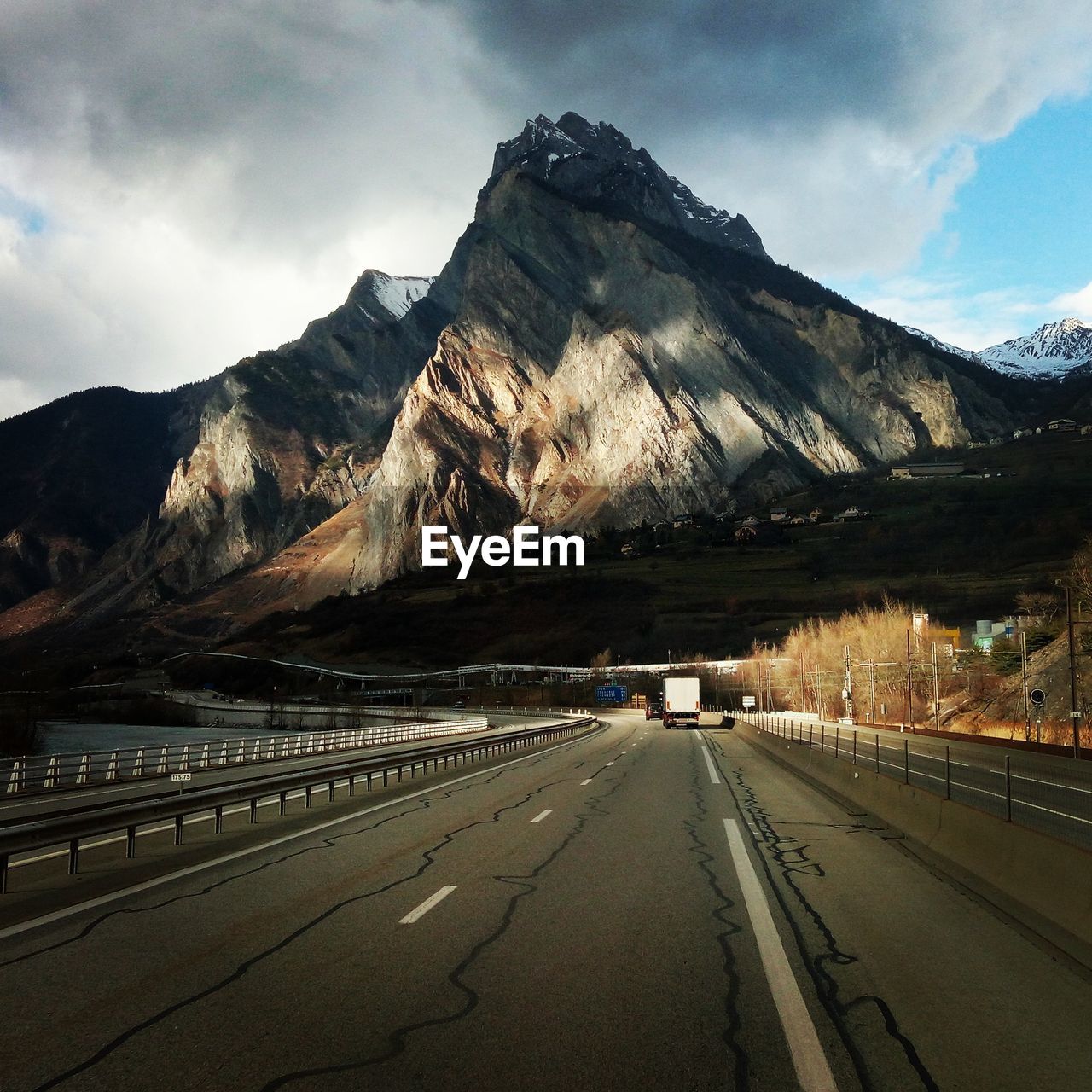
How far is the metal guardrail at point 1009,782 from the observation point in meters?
15.2

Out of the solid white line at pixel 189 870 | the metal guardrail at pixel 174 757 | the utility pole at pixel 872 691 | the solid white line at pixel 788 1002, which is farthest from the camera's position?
the utility pole at pixel 872 691

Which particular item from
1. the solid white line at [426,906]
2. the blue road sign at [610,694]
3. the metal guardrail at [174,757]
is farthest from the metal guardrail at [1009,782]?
the blue road sign at [610,694]

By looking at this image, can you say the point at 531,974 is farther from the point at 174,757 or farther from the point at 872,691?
the point at 872,691

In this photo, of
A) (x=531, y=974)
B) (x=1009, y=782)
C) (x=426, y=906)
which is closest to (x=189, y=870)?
(x=426, y=906)

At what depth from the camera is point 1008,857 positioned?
431 inches

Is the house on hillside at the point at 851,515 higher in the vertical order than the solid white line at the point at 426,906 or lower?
higher

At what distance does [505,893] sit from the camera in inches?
431

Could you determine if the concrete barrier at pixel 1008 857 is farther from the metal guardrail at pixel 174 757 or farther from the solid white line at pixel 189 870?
the metal guardrail at pixel 174 757

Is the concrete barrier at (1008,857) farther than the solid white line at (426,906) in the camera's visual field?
No

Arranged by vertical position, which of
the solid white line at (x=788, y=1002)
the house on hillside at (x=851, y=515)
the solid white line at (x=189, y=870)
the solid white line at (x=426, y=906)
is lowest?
the solid white line at (x=189, y=870)

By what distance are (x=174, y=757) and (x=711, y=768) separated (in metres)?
24.1

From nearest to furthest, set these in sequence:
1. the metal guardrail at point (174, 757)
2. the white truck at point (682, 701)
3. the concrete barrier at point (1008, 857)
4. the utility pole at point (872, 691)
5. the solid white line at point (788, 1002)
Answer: the solid white line at point (788, 1002), the concrete barrier at point (1008, 857), the metal guardrail at point (174, 757), the white truck at point (682, 701), the utility pole at point (872, 691)

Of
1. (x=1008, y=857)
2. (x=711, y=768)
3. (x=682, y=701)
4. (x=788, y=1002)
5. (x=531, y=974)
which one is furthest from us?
(x=682, y=701)

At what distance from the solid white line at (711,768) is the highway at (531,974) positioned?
13.0m
